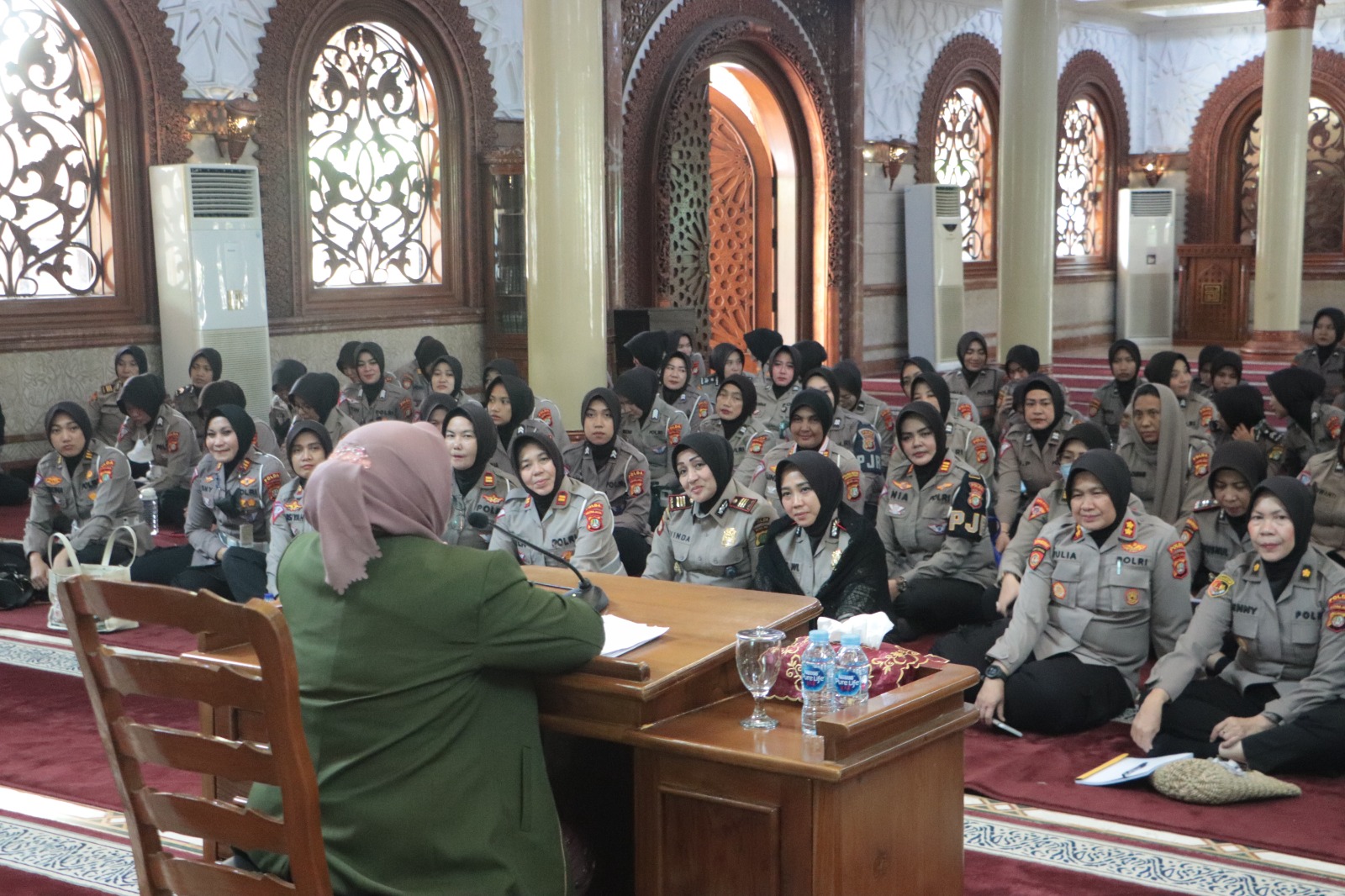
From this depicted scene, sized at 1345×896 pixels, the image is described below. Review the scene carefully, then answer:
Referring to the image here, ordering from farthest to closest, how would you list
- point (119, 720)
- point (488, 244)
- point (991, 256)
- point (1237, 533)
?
point (991, 256)
point (488, 244)
point (1237, 533)
point (119, 720)

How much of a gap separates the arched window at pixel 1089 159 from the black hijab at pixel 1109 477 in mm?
11850

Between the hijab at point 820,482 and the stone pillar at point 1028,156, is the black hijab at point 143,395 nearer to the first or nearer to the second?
the hijab at point 820,482

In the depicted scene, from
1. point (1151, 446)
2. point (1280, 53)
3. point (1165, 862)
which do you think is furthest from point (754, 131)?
point (1165, 862)

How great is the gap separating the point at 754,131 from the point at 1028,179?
3666mm

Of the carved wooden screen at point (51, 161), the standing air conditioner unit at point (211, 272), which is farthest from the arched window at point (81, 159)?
the standing air conditioner unit at point (211, 272)

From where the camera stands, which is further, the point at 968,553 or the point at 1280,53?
the point at 1280,53

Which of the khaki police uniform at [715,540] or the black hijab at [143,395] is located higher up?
the black hijab at [143,395]

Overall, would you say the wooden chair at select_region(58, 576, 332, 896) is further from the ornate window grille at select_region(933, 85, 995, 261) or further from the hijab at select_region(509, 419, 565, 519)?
the ornate window grille at select_region(933, 85, 995, 261)

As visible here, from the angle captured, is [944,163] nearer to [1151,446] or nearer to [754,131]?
[754,131]

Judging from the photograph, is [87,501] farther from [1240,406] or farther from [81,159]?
[1240,406]

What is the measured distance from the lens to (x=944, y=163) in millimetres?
14273

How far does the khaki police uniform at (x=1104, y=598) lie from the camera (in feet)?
13.8

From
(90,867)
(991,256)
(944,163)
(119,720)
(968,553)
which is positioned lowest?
(90,867)

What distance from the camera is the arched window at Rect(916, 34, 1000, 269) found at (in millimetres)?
13820
